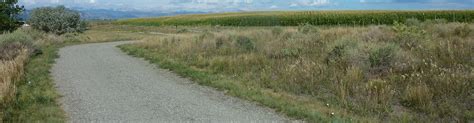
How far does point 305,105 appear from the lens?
8898mm

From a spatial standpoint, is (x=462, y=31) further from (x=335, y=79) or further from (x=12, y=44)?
(x=12, y=44)

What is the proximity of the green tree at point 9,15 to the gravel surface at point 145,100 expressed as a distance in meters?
31.6

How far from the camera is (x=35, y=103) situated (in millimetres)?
9289

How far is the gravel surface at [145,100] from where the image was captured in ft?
26.3

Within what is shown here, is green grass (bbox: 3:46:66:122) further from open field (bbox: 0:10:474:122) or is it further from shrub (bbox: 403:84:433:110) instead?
shrub (bbox: 403:84:433:110)

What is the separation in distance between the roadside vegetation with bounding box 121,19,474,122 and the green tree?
29.8m

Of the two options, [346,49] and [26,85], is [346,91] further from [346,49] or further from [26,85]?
[26,85]

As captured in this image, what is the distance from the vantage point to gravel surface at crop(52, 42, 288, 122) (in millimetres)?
8028

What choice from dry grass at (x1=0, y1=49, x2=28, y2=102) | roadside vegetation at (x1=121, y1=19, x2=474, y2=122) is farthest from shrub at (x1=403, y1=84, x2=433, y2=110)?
dry grass at (x1=0, y1=49, x2=28, y2=102)

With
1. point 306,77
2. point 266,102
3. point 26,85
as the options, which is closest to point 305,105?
point 266,102

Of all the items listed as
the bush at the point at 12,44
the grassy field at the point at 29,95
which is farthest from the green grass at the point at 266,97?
the bush at the point at 12,44

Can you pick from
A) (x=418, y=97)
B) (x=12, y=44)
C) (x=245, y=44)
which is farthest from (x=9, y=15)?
(x=418, y=97)

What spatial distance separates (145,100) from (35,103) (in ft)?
6.96

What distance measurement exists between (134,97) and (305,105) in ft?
11.8
